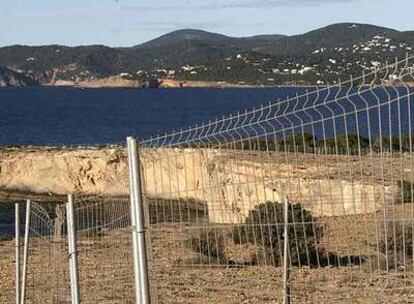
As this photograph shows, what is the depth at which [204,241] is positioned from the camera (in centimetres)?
1406

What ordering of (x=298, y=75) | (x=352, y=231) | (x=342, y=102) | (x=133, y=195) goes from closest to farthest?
(x=133, y=195) < (x=342, y=102) < (x=352, y=231) < (x=298, y=75)

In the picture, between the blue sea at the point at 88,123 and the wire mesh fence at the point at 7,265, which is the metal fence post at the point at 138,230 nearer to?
the wire mesh fence at the point at 7,265

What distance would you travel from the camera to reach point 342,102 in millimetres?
6859

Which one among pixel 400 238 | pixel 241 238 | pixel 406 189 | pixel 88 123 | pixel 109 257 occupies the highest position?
pixel 88 123

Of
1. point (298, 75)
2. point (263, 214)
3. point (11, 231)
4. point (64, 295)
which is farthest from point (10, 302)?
point (298, 75)

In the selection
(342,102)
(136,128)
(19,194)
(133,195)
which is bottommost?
(133,195)

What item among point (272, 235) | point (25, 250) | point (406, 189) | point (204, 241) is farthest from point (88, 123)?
point (25, 250)

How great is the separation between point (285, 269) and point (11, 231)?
913 inches

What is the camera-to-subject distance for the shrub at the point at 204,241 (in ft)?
41.0

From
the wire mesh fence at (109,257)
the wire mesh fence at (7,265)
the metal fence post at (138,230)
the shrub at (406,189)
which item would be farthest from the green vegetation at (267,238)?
the metal fence post at (138,230)

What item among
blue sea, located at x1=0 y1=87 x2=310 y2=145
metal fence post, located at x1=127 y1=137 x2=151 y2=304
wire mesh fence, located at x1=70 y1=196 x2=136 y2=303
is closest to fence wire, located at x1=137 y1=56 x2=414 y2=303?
wire mesh fence, located at x1=70 y1=196 x2=136 y2=303

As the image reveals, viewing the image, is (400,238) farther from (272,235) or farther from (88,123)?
(88,123)

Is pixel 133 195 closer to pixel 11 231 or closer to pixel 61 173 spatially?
pixel 11 231

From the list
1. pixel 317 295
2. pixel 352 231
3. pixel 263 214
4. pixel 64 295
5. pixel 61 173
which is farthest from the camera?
pixel 61 173
